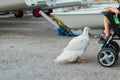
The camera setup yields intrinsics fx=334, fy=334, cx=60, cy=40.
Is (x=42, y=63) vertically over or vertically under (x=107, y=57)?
under

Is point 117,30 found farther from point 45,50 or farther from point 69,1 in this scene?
point 69,1

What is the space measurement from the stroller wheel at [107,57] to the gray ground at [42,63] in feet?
0.25

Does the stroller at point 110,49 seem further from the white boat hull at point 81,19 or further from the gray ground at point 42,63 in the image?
the white boat hull at point 81,19

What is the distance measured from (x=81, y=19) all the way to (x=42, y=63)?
9.16ft

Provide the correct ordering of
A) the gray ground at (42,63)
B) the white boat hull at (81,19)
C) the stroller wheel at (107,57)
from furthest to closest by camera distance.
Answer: the white boat hull at (81,19) < the stroller wheel at (107,57) < the gray ground at (42,63)

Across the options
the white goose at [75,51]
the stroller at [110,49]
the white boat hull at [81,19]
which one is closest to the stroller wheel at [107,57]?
the stroller at [110,49]

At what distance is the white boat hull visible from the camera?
7.76 m

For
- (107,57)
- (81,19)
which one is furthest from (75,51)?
(81,19)

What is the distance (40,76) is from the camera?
464cm

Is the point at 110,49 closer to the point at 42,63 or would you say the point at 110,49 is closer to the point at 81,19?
the point at 42,63

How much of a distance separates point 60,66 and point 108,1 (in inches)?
185

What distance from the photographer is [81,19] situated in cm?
789

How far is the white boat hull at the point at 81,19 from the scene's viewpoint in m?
7.76

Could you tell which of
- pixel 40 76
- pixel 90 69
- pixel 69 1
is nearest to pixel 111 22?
pixel 90 69
